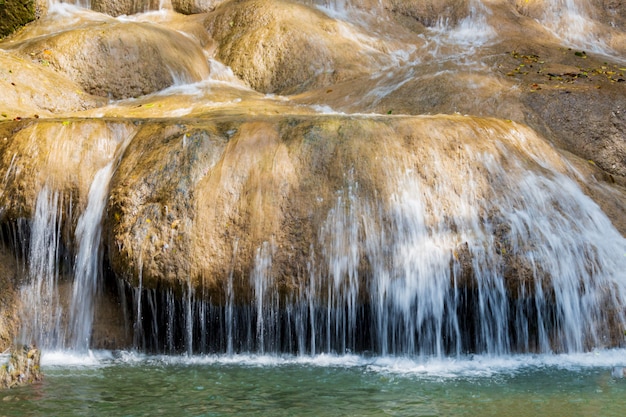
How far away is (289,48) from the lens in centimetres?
1520

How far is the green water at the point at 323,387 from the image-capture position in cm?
610

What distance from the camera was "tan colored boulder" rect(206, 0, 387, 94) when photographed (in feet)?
48.9

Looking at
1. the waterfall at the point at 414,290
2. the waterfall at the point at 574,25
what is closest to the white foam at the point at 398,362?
the waterfall at the point at 414,290

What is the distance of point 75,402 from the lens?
20.6 ft

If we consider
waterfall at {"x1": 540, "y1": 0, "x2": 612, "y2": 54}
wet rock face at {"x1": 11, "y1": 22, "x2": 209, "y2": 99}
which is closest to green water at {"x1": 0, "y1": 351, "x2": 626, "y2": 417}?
wet rock face at {"x1": 11, "y1": 22, "x2": 209, "y2": 99}

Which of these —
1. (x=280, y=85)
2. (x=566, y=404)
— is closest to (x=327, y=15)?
(x=280, y=85)

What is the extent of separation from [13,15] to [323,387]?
11702 mm

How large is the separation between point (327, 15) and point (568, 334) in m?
10.1

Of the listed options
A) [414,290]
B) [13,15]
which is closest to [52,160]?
[414,290]

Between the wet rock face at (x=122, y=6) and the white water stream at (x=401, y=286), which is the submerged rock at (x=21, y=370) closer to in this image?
the white water stream at (x=401, y=286)

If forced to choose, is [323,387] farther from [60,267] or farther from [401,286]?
[60,267]

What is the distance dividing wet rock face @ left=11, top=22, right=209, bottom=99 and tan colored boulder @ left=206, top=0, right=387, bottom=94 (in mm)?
1471

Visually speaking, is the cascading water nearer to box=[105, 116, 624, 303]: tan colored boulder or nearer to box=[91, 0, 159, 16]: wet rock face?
box=[105, 116, 624, 303]: tan colored boulder

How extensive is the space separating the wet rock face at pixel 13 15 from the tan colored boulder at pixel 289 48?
153 inches
